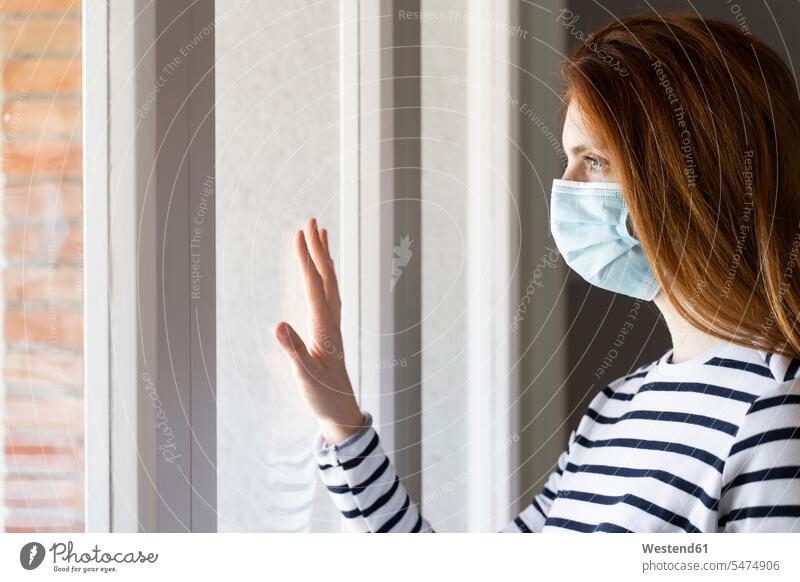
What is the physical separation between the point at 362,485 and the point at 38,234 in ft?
1.01

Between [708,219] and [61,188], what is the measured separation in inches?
17.8

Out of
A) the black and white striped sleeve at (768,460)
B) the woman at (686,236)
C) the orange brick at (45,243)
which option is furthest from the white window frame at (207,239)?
the black and white striped sleeve at (768,460)

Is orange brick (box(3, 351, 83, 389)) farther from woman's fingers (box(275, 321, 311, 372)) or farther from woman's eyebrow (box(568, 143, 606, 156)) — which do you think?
woman's eyebrow (box(568, 143, 606, 156))

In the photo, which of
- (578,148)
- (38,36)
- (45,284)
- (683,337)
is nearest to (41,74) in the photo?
(38,36)

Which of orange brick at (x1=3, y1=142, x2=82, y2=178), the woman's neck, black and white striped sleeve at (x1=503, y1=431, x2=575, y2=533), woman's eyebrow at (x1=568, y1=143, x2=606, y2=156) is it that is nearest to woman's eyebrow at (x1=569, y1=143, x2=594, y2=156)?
woman's eyebrow at (x1=568, y1=143, x2=606, y2=156)

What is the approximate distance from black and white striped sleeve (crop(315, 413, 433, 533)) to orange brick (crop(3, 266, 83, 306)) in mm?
221

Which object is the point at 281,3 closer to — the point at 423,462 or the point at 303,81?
the point at 303,81

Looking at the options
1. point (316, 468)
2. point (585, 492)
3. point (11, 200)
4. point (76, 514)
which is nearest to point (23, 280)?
point (11, 200)

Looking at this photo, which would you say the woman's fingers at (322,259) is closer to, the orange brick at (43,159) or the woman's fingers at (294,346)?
the woman's fingers at (294,346)

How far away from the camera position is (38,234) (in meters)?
0.56

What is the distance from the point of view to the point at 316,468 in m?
0.68

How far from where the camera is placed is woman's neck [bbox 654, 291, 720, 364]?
1.90 ft

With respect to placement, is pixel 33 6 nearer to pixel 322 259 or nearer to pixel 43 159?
pixel 43 159
